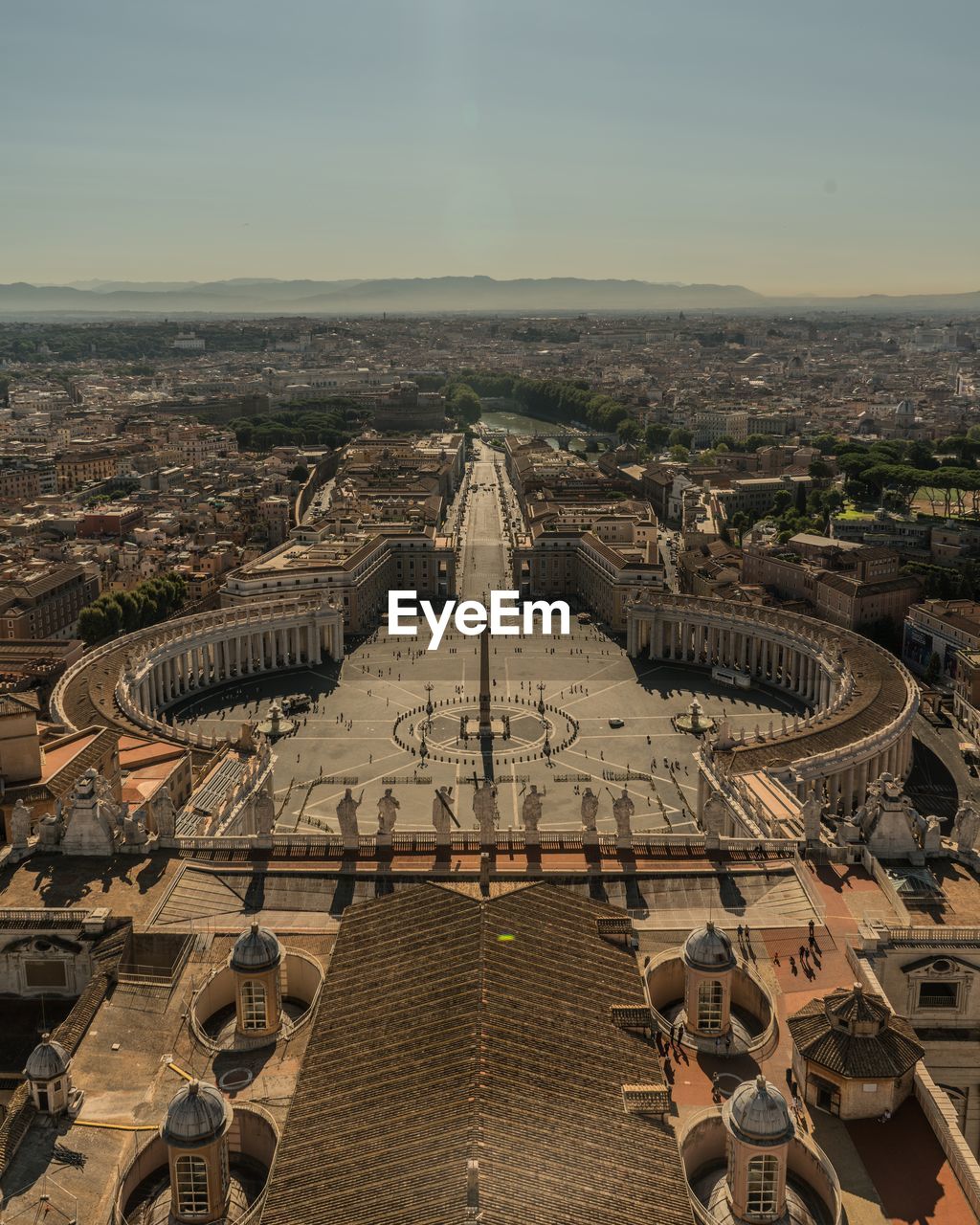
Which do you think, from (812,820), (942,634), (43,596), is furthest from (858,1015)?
(43,596)

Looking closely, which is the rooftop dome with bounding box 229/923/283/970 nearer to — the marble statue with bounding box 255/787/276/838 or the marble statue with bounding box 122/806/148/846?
the marble statue with bounding box 255/787/276/838

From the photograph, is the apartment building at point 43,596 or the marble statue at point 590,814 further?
the apartment building at point 43,596

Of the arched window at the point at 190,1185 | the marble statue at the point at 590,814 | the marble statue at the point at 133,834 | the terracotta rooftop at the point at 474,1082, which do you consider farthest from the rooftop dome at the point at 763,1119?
the marble statue at the point at 133,834

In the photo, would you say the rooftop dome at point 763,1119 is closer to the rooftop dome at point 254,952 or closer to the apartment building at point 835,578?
the rooftop dome at point 254,952

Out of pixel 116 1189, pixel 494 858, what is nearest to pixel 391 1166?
pixel 116 1189

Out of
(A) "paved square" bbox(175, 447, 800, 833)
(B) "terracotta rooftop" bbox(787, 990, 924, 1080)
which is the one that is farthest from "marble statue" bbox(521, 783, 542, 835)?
(A) "paved square" bbox(175, 447, 800, 833)
